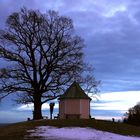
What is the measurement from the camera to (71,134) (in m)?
31.2

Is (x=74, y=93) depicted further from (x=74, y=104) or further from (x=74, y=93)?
(x=74, y=104)

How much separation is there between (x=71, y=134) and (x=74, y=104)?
74.5 feet

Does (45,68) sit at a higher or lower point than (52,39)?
lower

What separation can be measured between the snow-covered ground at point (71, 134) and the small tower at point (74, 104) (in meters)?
19.1

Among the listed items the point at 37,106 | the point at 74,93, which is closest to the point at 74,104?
the point at 74,93

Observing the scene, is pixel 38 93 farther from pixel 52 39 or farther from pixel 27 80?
pixel 52 39

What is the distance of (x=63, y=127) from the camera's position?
114 ft

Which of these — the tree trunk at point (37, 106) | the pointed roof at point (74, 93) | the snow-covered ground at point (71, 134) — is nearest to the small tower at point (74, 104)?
the pointed roof at point (74, 93)

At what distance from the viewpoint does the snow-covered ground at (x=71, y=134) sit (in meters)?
29.7

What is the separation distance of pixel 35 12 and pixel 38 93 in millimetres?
10739

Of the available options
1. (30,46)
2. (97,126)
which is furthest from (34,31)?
(97,126)

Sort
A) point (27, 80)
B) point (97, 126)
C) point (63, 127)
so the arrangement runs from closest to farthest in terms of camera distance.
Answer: point (63, 127) < point (97, 126) < point (27, 80)

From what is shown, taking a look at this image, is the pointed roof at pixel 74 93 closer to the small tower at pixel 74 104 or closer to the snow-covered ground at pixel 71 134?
the small tower at pixel 74 104

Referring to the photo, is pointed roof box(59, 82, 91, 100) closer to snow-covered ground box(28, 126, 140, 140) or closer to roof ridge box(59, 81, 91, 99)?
roof ridge box(59, 81, 91, 99)
